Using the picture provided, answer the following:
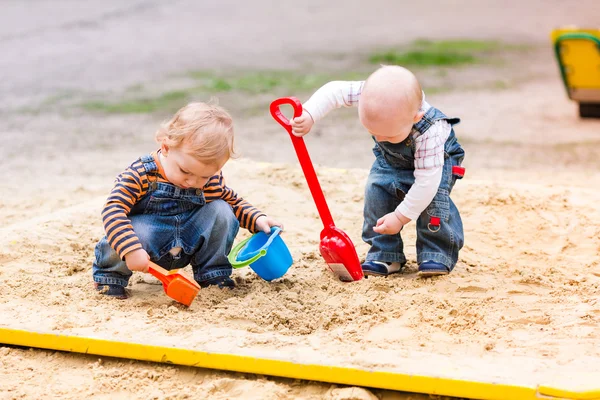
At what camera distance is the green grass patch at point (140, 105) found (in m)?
6.40

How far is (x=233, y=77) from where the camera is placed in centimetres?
793

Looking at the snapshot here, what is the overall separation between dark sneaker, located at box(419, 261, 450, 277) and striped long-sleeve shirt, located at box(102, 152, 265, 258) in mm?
687

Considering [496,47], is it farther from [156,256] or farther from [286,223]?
[156,256]

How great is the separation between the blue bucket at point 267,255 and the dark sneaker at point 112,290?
1.15 ft

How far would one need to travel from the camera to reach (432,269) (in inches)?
102

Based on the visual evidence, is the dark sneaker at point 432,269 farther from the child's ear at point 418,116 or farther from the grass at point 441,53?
the grass at point 441,53

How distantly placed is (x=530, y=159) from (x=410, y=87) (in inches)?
111

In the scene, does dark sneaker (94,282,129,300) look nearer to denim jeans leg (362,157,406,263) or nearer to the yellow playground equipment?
denim jeans leg (362,157,406,263)

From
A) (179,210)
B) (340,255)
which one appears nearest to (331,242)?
(340,255)

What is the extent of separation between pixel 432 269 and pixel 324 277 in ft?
1.15

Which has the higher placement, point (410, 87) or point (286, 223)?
point (410, 87)

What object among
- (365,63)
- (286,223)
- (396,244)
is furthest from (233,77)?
(396,244)

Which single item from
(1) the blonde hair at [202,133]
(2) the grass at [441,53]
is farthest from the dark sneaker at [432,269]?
(2) the grass at [441,53]

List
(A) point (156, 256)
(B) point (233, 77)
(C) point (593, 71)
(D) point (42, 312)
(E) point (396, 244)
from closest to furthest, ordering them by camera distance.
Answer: (D) point (42, 312), (A) point (156, 256), (E) point (396, 244), (C) point (593, 71), (B) point (233, 77)
